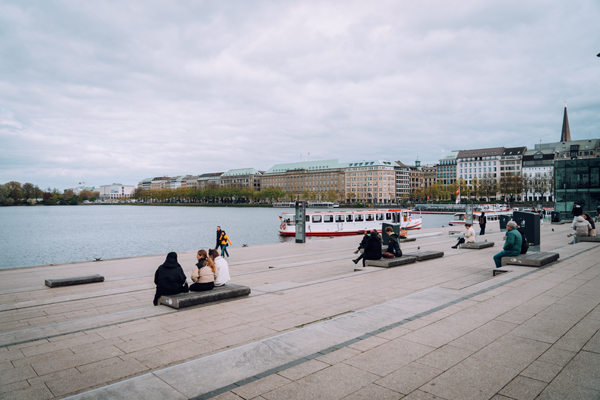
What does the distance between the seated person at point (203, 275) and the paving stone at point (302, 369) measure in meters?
4.85

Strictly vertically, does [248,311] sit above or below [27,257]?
above

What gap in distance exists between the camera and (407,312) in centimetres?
773

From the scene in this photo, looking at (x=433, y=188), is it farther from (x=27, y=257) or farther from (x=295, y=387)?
(x=295, y=387)

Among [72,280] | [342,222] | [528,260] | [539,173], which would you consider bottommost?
[342,222]

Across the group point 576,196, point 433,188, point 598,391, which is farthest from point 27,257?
point 433,188

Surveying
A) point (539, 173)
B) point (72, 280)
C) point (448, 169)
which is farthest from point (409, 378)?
point (448, 169)

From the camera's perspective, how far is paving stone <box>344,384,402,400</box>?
172 inches

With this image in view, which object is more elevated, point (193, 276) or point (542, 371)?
point (193, 276)

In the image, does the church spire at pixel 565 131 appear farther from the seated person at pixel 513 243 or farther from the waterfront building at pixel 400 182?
the seated person at pixel 513 243

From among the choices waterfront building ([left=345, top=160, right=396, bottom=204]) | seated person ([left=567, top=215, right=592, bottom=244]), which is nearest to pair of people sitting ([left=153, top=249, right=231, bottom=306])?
seated person ([left=567, top=215, right=592, bottom=244])

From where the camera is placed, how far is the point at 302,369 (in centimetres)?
514

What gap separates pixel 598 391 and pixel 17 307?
11.9 metres

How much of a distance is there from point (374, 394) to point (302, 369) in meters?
1.09

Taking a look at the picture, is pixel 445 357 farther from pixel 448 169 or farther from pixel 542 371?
pixel 448 169
